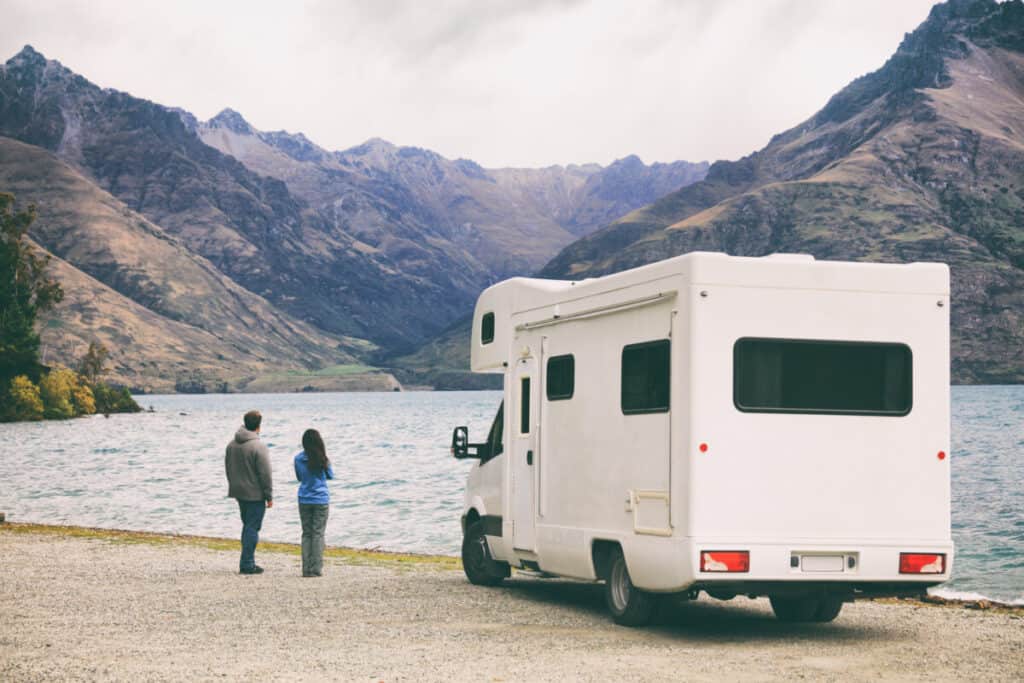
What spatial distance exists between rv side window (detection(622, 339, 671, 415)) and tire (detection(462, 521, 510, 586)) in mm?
4930

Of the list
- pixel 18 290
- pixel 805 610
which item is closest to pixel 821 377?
pixel 805 610

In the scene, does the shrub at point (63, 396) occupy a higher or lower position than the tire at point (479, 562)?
higher

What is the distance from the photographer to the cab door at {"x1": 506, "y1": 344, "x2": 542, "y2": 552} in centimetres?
1565

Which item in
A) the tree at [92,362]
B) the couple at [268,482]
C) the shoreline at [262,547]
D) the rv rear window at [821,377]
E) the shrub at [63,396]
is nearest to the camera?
the rv rear window at [821,377]

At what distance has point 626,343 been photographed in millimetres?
13469

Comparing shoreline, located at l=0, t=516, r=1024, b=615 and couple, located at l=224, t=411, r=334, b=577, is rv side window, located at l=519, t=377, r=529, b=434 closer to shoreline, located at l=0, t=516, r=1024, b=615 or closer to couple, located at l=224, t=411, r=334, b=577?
couple, located at l=224, t=411, r=334, b=577

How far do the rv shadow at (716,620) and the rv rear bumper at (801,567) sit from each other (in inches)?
37.9

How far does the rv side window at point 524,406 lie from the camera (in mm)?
16000

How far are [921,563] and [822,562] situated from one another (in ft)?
3.28

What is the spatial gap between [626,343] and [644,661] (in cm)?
350

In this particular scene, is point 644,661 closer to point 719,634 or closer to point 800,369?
point 719,634

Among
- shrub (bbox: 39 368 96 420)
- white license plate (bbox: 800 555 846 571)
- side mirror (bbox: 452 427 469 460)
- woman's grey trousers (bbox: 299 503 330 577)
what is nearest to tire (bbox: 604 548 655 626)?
white license plate (bbox: 800 555 846 571)

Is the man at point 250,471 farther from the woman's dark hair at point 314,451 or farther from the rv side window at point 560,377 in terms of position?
the rv side window at point 560,377

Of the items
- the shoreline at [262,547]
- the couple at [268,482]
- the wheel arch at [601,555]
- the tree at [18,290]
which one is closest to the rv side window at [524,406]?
the wheel arch at [601,555]
